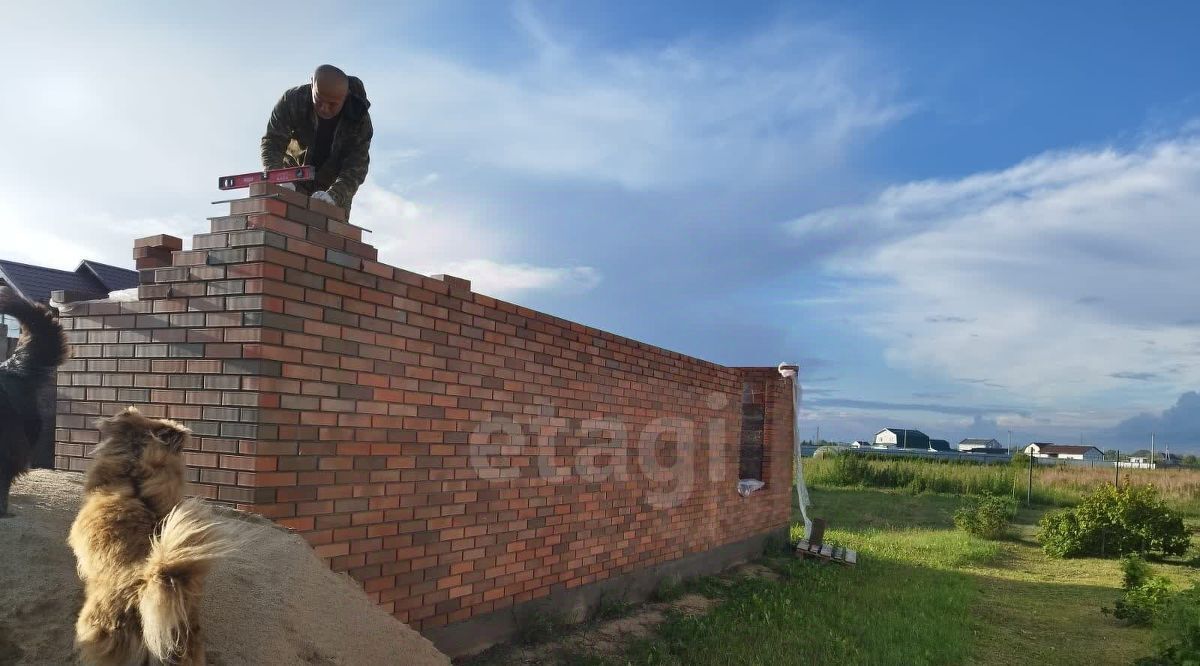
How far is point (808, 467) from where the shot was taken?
22.4 m

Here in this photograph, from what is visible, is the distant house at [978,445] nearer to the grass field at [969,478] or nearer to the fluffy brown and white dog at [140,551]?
the grass field at [969,478]

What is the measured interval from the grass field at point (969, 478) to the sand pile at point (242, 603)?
771 inches

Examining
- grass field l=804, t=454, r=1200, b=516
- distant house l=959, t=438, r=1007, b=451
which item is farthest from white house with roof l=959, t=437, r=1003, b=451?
grass field l=804, t=454, r=1200, b=516

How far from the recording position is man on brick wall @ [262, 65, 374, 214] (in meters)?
4.30

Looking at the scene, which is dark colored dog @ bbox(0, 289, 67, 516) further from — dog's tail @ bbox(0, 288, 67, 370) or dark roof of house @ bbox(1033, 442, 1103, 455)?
dark roof of house @ bbox(1033, 442, 1103, 455)

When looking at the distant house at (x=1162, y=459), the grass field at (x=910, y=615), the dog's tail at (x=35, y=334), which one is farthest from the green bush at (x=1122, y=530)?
the distant house at (x=1162, y=459)

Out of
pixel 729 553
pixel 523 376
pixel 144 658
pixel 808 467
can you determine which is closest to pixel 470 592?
pixel 523 376

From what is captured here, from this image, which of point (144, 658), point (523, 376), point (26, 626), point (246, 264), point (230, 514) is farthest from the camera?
point (523, 376)

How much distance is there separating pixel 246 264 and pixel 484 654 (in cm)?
275

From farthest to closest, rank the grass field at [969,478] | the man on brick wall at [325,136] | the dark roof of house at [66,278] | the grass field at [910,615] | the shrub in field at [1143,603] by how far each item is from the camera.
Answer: the grass field at [969,478], the dark roof of house at [66,278], the shrub in field at [1143,603], the grass field at [910,615], the man on brick wall at [325,136]

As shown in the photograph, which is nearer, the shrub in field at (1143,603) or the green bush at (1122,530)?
the shrub in field at (1143,603)

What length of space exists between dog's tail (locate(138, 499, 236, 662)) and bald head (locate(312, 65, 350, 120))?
281 centimetres

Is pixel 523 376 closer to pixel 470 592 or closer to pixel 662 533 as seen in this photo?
pixel 470 592

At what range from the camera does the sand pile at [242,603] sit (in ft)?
7.04
